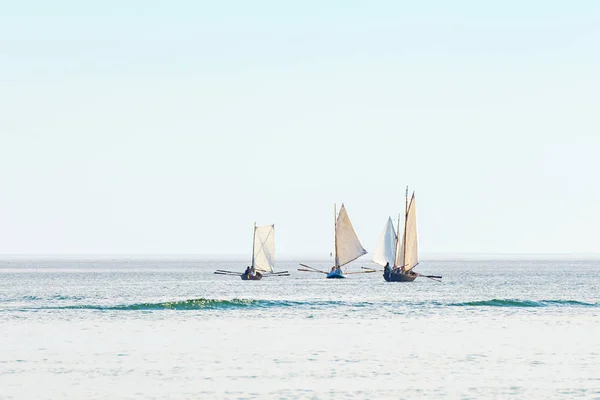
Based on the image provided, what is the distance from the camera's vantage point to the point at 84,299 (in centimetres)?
11031

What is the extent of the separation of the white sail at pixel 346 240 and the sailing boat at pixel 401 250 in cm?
558

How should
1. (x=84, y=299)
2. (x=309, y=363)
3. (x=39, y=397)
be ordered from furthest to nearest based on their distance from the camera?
(x=84, y=299), (x=309, y=363), (x=39, y=397)

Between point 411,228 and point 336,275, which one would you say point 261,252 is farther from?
point 411,228

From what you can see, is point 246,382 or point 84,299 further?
point 84,299

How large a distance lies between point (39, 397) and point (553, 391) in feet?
68.4

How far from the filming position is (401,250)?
16750 centimetres

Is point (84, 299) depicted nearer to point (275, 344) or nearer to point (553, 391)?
point (275, 344)

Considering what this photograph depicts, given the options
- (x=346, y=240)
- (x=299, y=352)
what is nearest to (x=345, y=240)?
(x=346, y=240)

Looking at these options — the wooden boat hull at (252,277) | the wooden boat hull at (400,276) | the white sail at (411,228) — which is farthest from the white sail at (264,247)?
the white sail at (411,228)

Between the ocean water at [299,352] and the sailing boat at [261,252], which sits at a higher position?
the sailing boat at [261,252]

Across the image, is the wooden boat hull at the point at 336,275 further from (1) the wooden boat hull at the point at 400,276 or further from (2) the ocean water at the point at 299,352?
(2) the ocean water at the point at 299,352

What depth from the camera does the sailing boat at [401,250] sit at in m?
161

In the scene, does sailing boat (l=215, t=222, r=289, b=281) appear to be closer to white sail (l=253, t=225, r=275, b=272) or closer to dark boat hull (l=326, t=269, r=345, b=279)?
white sail (l=253, t=225, r=275, b=272)

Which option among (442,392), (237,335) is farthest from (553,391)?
(237,335)
